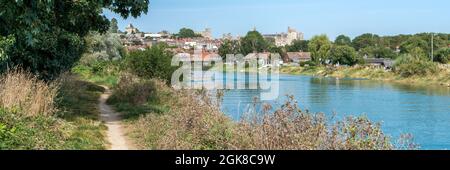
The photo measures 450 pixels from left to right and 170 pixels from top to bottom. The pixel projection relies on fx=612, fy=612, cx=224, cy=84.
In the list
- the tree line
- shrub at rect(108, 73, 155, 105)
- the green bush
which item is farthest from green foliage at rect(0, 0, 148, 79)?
the tree line

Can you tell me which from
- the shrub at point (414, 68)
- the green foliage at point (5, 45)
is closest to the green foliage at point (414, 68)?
the shrub at point (414, 68)

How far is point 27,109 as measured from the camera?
11195 millimetres

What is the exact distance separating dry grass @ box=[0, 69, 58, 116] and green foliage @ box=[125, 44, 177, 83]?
13.0m

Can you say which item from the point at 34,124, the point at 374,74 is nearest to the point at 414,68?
the point at 374,74

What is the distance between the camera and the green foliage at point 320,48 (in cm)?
10514

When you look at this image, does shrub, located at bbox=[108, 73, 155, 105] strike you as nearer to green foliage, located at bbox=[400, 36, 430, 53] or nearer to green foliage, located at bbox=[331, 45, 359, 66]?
green foliage, located at bbox=[331, 45, 359, 66]

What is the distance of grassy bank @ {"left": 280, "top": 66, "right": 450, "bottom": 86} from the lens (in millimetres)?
58569

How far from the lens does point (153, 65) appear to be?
84.2ft

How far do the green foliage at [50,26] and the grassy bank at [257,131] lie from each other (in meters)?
2.51

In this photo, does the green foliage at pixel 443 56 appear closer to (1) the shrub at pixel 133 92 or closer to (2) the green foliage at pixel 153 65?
(2) the green foliage at pixel 153 65

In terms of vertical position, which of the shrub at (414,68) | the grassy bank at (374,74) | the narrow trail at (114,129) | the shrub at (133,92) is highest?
the shrub at (133,92)

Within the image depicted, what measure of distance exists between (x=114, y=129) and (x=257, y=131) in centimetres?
571
